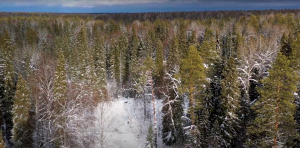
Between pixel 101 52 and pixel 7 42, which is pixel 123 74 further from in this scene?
pixel 7 42

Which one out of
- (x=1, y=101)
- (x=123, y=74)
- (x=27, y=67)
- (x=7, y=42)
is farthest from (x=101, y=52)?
(x=1, y=101)

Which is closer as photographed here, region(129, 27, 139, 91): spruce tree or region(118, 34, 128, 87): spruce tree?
region(129, 27, 139, 91): spruce tree

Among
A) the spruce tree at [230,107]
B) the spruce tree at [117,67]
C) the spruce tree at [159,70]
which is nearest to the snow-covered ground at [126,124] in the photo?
the spruce tree at [159,70]

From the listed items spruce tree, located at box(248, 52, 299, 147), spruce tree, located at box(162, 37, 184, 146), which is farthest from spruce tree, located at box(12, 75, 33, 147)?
spruce tree, located at box(248, 52, 299, 147)

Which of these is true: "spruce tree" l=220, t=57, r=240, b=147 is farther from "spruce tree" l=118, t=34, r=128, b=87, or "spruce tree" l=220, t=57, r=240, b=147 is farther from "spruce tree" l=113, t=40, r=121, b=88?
"spruce tree" l=118, t=34, r=128, b=87

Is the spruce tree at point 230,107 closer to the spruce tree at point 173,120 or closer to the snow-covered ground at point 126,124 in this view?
the spruce tree at point 173,120

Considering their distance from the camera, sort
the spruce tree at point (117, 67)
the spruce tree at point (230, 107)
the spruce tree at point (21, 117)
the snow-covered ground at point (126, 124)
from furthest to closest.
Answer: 1. the spruce tree at point (117, 67)
2. the snow-covered ground at point (126, 124)
3. the spruce tree at point (21, 117)
4. the spruce tree at point (230, 107)

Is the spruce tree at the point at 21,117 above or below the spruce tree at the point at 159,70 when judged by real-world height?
below

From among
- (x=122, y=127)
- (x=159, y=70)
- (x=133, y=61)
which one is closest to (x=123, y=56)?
(x=133, y=61)
